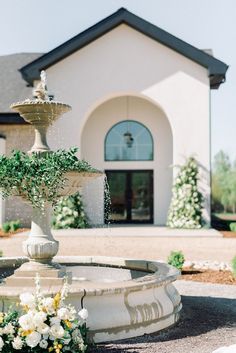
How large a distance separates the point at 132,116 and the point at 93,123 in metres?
1.68

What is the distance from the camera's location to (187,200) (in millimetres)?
19859

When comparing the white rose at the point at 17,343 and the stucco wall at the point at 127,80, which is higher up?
the stucco wall at the point at 127,80

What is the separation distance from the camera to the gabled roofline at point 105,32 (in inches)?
803

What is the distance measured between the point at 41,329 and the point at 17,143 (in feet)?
56.5

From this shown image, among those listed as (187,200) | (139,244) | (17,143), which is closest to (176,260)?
(139,244)

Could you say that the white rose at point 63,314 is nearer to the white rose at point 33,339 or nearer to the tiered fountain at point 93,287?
the white rose at point 33,339

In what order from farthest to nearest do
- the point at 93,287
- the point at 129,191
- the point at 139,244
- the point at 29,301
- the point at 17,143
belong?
the point at 129,191 → the point at 17,143 → the point at 139,244 → the point at 93,287 → the point at 29,301

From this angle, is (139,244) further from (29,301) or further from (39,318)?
(39,318)

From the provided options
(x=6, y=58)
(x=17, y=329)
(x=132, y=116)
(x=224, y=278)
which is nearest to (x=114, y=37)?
(x=132, y=116)

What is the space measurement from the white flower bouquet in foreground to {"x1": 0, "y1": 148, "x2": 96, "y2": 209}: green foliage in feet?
5.16

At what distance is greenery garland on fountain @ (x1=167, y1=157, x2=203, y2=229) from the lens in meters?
19.8

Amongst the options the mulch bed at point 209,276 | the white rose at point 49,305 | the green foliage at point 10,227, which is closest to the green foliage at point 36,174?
the white rose at point 49,305

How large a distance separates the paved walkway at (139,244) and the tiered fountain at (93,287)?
5.71m

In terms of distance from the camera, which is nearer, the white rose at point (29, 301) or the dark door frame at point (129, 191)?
the white rose at point (29, 301)
